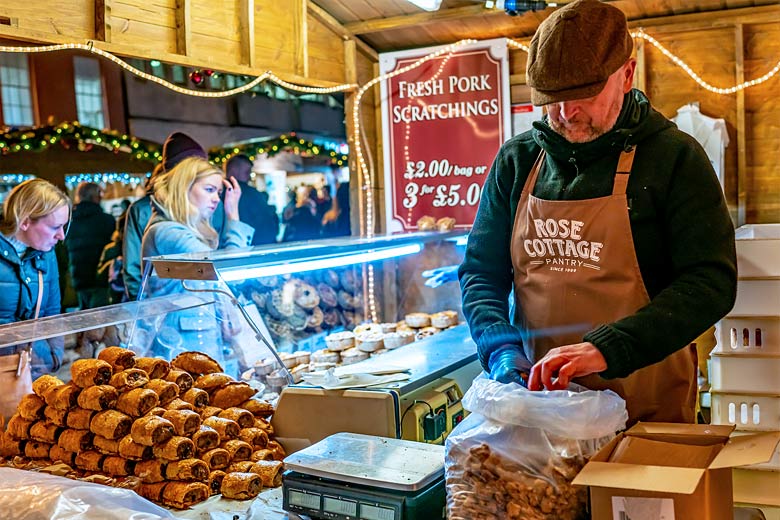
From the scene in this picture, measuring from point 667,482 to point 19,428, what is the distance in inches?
75.7

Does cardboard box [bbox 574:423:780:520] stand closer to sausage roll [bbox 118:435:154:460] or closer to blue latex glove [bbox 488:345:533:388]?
blue latex glove [bbox 488:345:533:388]

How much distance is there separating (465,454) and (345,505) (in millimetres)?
356

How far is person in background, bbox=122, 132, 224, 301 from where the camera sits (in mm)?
4566

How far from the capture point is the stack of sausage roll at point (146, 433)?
226 centimetres

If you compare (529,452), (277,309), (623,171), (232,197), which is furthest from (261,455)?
(232,197)

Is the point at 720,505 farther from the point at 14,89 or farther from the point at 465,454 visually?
the point at 14,89

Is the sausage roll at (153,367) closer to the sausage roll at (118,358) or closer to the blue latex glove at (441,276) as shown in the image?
the sausage roll at (118,358)

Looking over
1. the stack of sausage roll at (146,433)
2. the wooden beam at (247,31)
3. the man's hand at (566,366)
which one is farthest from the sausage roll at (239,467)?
the wooden beam at (247,31)

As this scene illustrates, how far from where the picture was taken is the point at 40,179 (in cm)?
410

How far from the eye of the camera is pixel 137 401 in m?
2.33

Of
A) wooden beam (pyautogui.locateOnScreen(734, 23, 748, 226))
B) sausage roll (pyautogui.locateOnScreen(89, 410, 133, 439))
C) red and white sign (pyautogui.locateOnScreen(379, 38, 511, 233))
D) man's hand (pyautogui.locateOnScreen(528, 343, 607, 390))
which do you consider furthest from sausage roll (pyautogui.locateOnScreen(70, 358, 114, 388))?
wooden beam (pyautogui.locateOnScreen(734, 23, 748, 226))

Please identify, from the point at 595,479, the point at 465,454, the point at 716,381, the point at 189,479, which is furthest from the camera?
the point at 716,381

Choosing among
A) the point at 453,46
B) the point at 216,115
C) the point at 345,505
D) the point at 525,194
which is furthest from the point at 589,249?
the point at 453,46

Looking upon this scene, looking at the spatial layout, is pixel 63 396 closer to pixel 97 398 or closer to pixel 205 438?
pixel 97 398
